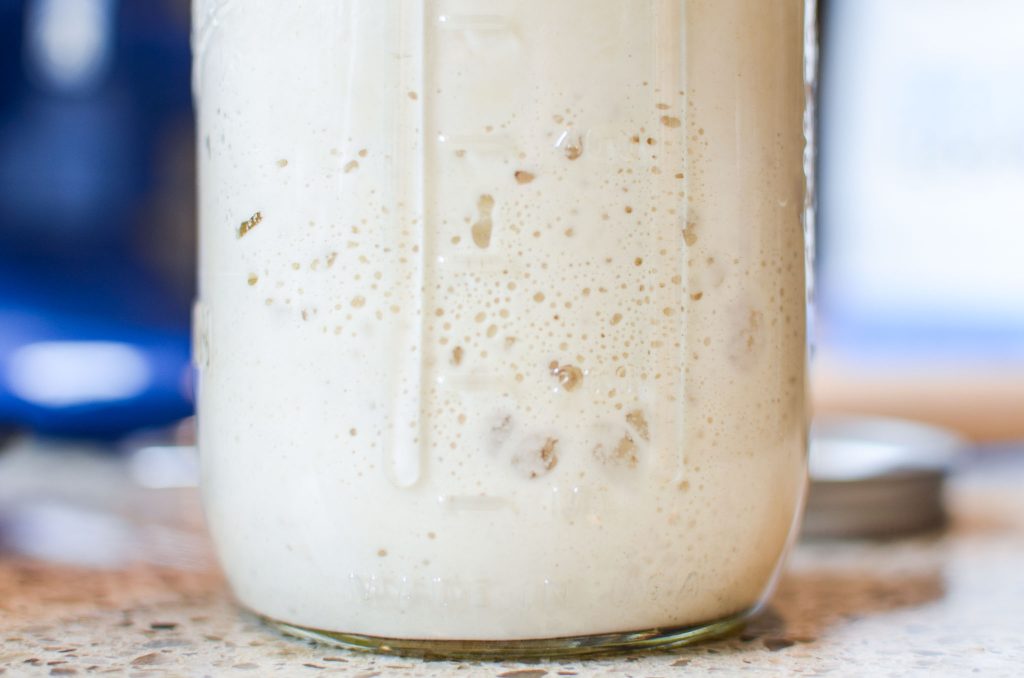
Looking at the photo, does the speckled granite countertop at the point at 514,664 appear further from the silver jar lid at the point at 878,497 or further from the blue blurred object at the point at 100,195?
the blue blurred object at the point at 100,195

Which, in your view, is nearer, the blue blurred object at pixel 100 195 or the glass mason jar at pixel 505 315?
the glass mason jar at pixel 505 315

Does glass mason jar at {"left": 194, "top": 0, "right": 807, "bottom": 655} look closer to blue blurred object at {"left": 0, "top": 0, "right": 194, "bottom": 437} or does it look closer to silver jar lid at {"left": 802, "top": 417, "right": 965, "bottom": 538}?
silver jar lid at {"left": 802, "top": 417, "right": 965, "bottom": 538}

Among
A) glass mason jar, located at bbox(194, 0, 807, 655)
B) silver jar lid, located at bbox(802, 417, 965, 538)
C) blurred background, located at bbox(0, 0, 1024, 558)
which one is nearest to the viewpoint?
glass mason jar, located at bbox(194, 0, 807, 655)

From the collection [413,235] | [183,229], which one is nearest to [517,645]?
[413,235]

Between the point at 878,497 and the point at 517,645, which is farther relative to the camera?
the point at 878,497

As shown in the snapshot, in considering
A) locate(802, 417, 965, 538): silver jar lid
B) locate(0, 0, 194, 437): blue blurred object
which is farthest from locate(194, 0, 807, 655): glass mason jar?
locate(0, 0, 194, 437): blue blurred object

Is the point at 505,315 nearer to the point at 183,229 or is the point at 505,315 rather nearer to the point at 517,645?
the point at 517,645

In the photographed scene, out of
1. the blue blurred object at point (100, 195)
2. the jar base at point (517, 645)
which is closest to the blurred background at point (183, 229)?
the blue blurred object at point (100, 195)

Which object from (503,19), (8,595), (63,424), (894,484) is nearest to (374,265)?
(503,19)
